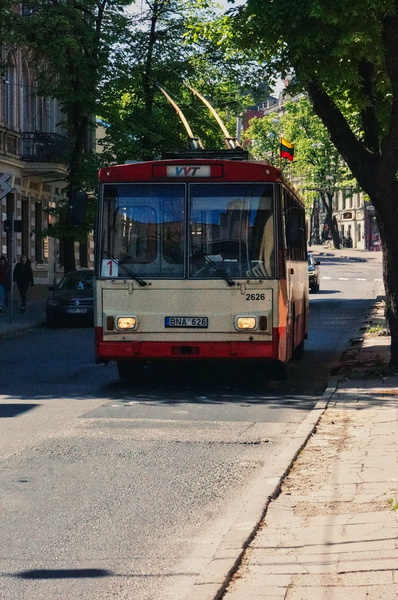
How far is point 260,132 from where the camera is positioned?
11075 centimetres

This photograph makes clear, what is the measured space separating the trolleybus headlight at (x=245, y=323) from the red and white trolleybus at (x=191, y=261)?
Answer: 12mm

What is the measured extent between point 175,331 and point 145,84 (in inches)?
1005

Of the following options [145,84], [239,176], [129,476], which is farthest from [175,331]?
[145,84]

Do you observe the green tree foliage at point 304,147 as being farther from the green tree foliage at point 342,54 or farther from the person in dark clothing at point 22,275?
the green tree foliage at point 342,54

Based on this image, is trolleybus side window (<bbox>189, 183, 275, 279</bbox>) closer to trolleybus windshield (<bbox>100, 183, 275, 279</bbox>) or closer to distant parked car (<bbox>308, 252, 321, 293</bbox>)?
trolleybus windshield (<bbox>100, 183, 275, 279</bbox>)

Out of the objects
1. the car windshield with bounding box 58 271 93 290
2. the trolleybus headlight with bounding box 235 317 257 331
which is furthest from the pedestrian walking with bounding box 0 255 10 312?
the trolleybus headlight with bounding box 235 317 257 331

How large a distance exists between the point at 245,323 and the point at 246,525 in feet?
27.7

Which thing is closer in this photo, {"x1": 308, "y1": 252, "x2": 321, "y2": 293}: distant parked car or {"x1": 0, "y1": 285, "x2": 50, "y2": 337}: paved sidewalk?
{"x1": 0, "y1": 285, "x2": 50, "y2": 337}: paved sidewalk

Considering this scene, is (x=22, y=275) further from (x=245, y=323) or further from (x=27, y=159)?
(x=245, y=323)

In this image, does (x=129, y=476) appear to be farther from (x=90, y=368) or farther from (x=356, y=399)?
(x=90, y=368)

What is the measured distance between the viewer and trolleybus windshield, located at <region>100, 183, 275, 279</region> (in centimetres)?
1579

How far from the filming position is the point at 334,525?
7.35 meters

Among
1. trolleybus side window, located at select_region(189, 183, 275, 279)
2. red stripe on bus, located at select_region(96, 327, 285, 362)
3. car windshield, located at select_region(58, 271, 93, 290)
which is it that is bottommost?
red stripe on bus, located at select_region(96, 327, 285, 362)

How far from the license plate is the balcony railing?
103 feet
